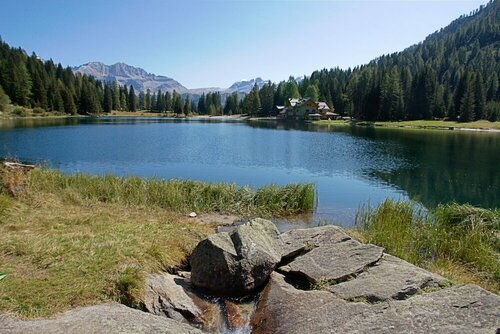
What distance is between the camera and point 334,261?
31.6 feet

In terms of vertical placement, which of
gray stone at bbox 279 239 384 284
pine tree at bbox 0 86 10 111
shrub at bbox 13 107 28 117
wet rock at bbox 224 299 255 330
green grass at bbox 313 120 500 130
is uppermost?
pine tree at bbox 0 86 10 111

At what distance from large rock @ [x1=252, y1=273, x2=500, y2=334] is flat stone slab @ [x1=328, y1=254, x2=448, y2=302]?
351 millimetres

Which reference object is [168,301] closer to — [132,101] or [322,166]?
[322,166]

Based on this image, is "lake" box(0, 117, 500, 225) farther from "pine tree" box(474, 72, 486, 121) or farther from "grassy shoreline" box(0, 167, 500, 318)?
"pine tree" box(474, 72, 486, 121)

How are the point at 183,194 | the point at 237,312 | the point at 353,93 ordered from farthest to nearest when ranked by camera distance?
the point at 353,93 → the point at 183,194 → the point at 237,312

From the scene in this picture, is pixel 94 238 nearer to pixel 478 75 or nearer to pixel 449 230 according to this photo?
pixel 449 230

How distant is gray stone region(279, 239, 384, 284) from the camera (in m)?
9.09

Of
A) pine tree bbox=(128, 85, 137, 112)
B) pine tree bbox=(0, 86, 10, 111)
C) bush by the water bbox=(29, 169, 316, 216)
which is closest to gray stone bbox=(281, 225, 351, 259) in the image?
bush by the water bbox=(29, 169, 316, 216)

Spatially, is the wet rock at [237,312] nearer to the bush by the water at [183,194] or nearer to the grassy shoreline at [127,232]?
the grassy shoreline at [127,232]

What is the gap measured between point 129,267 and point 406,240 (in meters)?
9.54

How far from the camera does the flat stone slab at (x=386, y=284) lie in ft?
25.6

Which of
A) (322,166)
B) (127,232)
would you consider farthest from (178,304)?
(322,166)

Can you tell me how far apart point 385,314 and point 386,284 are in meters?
1.40

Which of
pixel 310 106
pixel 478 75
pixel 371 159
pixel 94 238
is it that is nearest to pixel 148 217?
pixel 94 238
